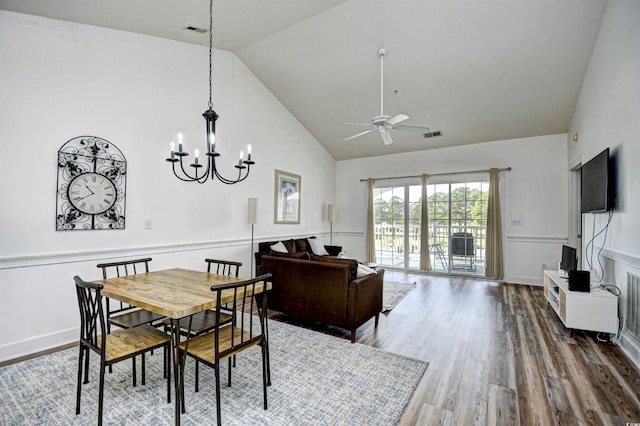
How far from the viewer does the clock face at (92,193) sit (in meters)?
3.08

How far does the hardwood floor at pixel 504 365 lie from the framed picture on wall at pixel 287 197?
8.13 feet

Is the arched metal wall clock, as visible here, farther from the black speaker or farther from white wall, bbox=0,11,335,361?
the black speaker

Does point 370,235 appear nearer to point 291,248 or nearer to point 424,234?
point 424,234

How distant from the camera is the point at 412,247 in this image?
7.01 m

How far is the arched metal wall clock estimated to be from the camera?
3.01 metres

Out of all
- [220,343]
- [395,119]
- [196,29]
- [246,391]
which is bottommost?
[246,391]

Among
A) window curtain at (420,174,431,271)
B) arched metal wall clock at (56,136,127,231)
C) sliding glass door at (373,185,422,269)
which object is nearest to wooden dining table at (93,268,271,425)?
arched metal wall clock at (56,136,127,231)

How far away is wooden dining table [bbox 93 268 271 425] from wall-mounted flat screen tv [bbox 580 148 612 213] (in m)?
3.84

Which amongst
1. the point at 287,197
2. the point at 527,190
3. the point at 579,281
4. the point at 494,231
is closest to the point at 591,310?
the point at 579,281

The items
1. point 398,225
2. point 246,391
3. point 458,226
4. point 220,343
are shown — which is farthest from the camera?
point 398,225

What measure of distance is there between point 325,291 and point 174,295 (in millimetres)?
1607

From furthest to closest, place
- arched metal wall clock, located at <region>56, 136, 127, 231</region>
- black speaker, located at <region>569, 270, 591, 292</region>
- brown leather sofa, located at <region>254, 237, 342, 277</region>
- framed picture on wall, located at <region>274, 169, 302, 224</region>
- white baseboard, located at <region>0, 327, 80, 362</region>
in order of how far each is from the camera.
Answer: framed picture on wall, located at <region>274, 169, 302, 224</region>, brown leather sofa, located at <region>254, 237, 342, 277</region>, black speaker, located at <region>569, 270, 591, 292</region>, arched metal wall clock, located at <region>56, 136, 127, 231</region>, white baseboard, located at <region>0, 327, 80, 362</region>

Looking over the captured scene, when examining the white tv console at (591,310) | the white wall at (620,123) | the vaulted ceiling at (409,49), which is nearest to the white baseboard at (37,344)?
the vaulted ceiling at (409,49)

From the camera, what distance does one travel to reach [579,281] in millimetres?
3252
